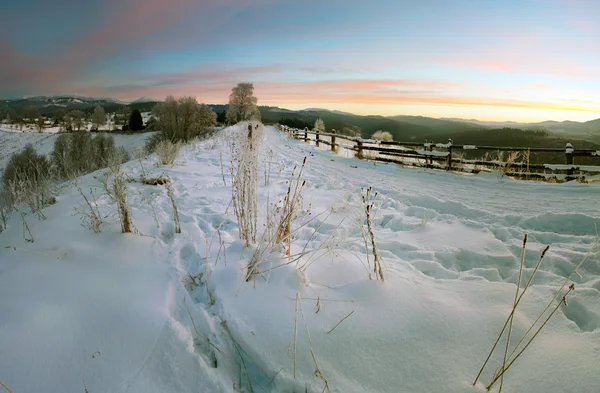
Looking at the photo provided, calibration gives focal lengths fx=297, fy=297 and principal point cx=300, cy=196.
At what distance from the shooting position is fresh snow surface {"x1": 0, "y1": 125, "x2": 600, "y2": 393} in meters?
1.64

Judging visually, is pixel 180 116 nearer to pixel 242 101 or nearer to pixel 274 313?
pixel 274 313

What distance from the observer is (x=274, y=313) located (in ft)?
6.89

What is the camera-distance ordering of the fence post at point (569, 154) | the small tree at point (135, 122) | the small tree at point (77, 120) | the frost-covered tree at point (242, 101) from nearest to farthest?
the fence post at point (569, 154), the frost-covered tree at point (242, 101), the small tree at point (135, 122), the small tree at point (77, 120)

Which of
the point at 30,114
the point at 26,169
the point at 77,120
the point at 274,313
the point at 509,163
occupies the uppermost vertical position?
the point at 30,114

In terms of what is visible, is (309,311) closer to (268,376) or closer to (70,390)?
(268,376)

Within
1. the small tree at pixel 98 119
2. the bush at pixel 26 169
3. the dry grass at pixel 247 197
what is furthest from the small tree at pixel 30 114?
the dry grass at pixel 247 197

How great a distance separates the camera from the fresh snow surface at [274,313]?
1.64 metres

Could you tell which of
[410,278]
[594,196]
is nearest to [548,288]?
[410,278]

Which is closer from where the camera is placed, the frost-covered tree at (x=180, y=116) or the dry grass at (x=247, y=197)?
the dry grass at (x=247, y=197)

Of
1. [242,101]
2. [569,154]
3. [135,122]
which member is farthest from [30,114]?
[569,154]

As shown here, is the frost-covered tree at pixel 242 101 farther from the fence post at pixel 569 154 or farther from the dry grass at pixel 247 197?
the dry grass at pixel 247 197

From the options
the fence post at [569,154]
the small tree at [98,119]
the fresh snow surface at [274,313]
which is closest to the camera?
the fresh snow surface at [274,313]

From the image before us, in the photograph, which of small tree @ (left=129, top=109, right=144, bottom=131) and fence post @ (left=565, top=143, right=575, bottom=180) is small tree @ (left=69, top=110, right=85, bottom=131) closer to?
small tree @ (left=129, top=109, right=144, bottom=131)

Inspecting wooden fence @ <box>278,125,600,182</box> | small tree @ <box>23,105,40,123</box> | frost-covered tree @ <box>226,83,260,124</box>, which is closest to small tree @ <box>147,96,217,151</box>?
wooden fence @ <box>278,125,600,182</box>
